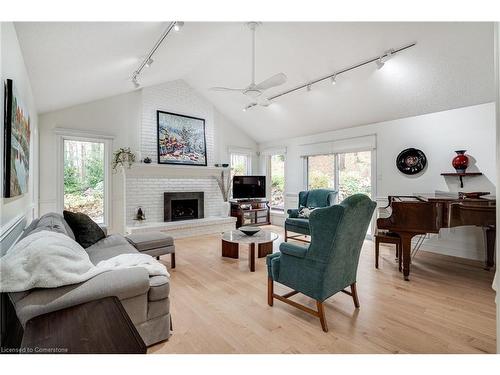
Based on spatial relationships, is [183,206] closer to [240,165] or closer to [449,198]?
[240,165]

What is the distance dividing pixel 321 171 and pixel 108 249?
473 centimetres

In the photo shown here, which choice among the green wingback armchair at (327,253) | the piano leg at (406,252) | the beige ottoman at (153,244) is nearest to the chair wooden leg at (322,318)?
the green wingback armchair at (327,253)

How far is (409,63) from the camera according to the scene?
358 centimetres

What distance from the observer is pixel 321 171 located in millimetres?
6066

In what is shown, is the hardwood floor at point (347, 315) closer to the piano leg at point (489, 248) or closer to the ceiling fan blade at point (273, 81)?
the piano leg at point (489, 248)

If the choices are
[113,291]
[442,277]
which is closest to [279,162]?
[442,277]

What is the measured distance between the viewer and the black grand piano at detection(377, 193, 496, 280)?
2.69m

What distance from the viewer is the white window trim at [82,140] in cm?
461

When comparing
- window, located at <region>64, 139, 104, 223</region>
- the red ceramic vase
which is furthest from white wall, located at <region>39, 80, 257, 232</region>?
the red ceramic vase

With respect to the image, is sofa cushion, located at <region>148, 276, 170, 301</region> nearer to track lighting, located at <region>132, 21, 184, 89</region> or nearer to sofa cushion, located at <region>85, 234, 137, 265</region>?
sofa cushion, located at <region>85, 234, 137, 265</region>

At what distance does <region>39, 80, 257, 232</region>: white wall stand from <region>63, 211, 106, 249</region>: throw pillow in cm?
215

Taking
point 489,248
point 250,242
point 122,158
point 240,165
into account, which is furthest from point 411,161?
point 122,158
